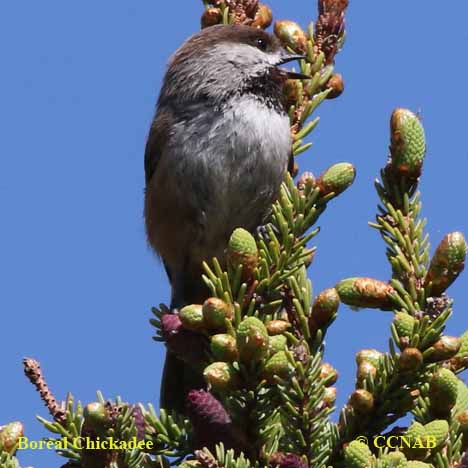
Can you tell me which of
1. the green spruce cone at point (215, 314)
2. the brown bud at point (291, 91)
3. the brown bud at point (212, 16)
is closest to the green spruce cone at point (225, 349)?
the green spruce cone at point (215, 314)

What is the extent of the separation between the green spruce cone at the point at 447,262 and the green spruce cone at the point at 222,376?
498mm

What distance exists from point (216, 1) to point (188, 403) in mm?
2329

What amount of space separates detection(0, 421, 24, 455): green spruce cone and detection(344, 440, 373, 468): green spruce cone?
669mm

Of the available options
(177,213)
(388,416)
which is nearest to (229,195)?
(177,213)

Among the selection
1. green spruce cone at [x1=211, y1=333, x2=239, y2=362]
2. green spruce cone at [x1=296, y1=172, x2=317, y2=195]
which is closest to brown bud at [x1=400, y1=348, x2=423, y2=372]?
green spruce cone at [x1=211, y1=333, x2=239, y2=362]

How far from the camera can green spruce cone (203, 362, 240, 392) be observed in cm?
170

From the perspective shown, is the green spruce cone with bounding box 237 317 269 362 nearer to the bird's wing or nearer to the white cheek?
the bird's wing

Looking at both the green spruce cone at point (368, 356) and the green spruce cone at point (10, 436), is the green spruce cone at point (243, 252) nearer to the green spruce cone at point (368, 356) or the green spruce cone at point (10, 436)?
the green spruce cone at point (368, 356)

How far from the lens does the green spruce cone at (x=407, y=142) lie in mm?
1976

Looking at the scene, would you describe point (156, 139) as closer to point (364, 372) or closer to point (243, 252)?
point (243, 252)

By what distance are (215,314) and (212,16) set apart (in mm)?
2099

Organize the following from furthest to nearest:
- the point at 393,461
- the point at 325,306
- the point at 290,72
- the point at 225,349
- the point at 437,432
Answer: the point at 290,72 → the point at 325,306 → the point at 225,349 → the point at 437,432 → the point at 393,461

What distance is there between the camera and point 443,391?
169 centimetres

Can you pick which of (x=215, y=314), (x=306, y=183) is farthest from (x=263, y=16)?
(x=215, y=314)
